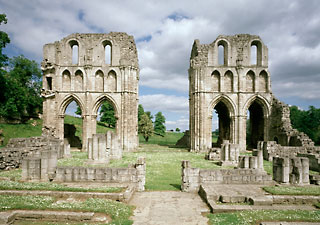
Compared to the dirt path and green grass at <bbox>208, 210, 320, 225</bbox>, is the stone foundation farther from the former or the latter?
the dirt path

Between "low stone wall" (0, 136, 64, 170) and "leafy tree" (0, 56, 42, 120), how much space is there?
14.3m

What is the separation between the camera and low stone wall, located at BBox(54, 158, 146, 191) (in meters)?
9.34

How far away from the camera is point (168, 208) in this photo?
694 cm

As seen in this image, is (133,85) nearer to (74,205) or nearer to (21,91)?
(74,205)

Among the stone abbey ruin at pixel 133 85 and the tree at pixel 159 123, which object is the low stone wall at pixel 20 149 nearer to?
the stone abbey ruin at pixel 133 85

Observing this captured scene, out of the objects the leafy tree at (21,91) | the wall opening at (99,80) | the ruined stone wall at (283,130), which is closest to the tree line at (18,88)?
the leafy tree at (21,91)

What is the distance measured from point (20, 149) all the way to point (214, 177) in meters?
13.3

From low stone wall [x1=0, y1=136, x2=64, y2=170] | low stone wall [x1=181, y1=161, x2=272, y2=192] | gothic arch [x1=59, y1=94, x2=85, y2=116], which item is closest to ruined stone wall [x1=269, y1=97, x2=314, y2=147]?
low stone wall [x1=181, y1=161, x2=272, y2=192]

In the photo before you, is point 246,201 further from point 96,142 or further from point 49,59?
point 49,59

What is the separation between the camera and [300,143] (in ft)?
62.6

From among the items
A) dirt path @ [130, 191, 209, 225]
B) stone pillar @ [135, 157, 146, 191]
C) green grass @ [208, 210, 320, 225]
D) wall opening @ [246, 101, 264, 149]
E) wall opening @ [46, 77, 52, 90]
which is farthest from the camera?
wall opening @ [246, 101, 264, 149]

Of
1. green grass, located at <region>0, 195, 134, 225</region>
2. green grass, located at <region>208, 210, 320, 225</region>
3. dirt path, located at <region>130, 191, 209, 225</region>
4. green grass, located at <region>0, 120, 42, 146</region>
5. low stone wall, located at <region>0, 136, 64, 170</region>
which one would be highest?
green grass, located at <region>0, 120, 42, 146</region>

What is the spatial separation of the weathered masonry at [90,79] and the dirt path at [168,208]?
1480 centimetres

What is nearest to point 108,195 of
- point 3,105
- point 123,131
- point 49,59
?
point 123,131
